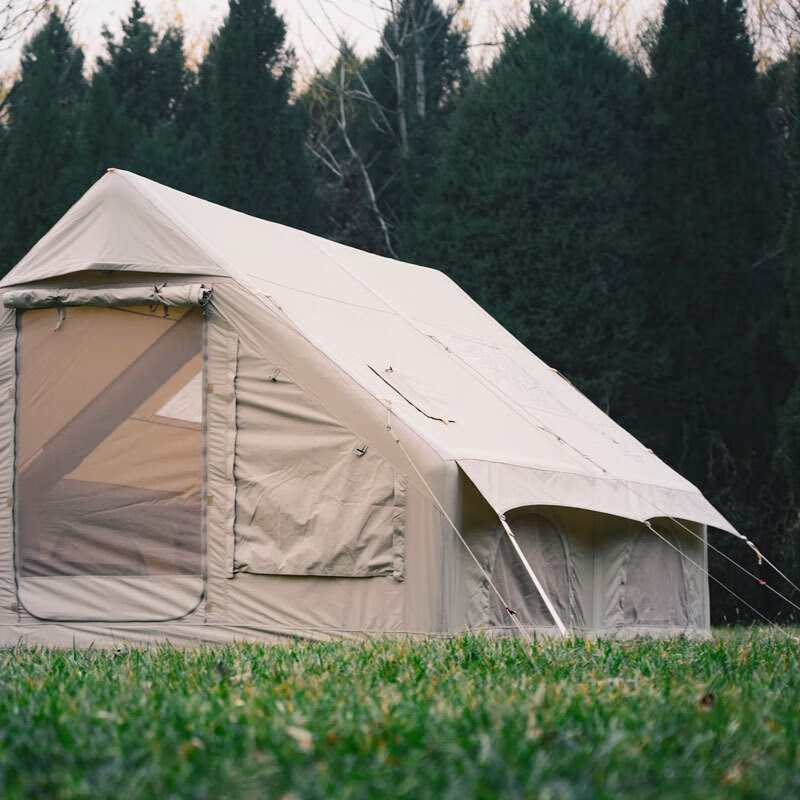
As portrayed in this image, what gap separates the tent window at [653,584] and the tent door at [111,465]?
298 centimetres

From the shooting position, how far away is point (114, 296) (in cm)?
628

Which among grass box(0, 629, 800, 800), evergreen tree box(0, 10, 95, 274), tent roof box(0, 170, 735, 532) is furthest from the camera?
evergreen tree box(0, 10, 95, 274)

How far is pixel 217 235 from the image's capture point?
6.51 meters

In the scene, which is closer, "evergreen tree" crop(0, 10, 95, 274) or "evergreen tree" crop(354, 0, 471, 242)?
"evergreen tree" crop(0, 10, 95, 274)

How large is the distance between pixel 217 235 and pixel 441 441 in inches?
74.8

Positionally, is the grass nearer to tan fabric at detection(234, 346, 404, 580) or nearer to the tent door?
tan fabric at detection(234, 346, 404, 580)

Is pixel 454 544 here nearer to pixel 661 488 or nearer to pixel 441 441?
pixel 441 441

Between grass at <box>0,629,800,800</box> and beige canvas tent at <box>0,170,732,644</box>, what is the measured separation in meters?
1.85

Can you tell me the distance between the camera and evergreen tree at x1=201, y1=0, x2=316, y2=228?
15.8 metres

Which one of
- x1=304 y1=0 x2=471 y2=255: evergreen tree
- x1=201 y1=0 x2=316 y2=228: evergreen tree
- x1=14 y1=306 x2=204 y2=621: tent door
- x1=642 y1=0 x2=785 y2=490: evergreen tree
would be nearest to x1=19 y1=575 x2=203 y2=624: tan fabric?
x1=14 y1=306 x2=204 y2=621: tent door

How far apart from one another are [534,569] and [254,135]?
11.0 meters

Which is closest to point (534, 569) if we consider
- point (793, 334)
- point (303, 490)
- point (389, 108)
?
point (303, 490)

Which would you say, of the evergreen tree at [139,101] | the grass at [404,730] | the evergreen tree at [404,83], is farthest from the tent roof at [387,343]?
the evergreen tree at [404,83]

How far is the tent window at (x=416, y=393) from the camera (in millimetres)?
5973
